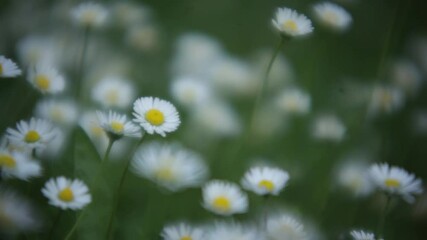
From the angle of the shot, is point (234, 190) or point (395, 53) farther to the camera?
point (395, 53)

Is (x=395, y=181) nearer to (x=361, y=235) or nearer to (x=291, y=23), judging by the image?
(x=361, y=235)

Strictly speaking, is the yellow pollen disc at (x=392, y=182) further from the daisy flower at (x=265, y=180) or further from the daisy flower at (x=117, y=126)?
the daisy flower at (x=117, y=126)

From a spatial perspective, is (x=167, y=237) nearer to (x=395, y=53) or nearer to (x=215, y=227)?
(x=215, y=227)

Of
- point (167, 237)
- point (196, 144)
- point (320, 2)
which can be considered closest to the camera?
point (167, 237)

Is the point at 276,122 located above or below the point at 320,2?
below

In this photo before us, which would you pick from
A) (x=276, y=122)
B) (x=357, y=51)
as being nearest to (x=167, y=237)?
(x=276, y=122)

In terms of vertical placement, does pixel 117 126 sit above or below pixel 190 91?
below

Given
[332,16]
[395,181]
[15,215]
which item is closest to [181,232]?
[15,215]
